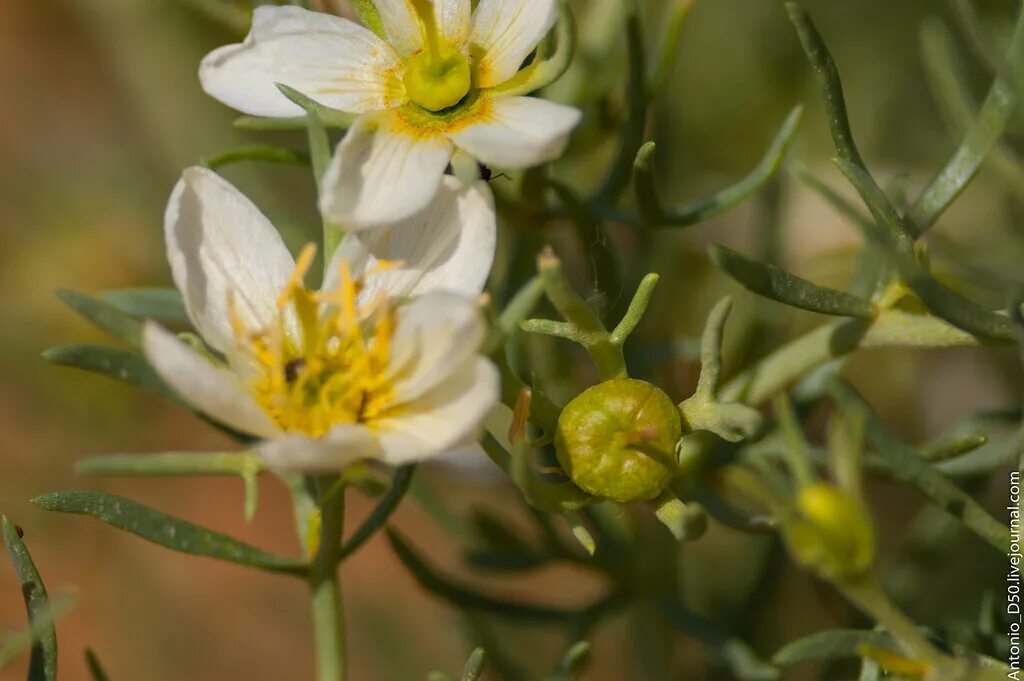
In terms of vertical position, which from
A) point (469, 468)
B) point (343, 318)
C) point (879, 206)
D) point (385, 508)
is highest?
point (879, 206)

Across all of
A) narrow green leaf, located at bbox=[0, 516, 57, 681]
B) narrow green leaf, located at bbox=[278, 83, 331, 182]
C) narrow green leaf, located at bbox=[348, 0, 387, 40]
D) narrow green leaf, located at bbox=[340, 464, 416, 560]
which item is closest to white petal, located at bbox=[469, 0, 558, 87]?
narrow green leaf, located at bbox=[348, 0, 387, 40]

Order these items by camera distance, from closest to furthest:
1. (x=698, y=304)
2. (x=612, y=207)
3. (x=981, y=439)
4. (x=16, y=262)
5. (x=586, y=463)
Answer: (x=586, y=463) → (x=981, y=439) → (x=612, y=207) → (x=698, y=304) → (x=16, y=262)

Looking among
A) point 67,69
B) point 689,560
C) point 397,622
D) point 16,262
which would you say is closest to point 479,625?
point 689,560

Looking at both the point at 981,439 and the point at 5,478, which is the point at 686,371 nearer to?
the point at 981,439

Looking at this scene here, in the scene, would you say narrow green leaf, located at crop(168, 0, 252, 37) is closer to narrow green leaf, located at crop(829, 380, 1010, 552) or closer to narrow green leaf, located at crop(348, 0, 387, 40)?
narrow green leaf, located at crop(348, 0, 387, 40)

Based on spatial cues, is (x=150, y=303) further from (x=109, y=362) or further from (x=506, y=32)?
(x=506, y=32)

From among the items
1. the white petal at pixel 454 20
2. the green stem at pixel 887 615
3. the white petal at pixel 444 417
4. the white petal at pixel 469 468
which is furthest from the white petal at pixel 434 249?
the white petal at pixel 469 468

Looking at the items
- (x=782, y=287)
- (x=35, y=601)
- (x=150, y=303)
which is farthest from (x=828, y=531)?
(x=150, y=303)
